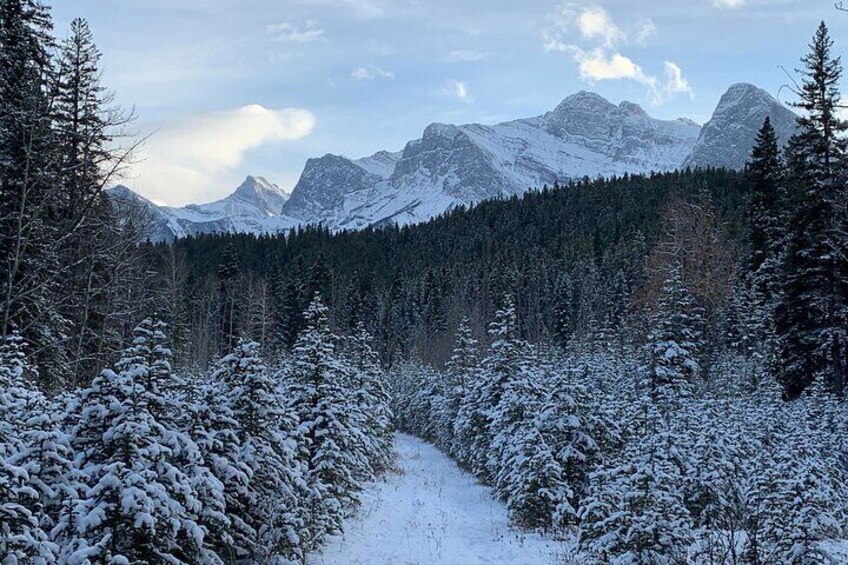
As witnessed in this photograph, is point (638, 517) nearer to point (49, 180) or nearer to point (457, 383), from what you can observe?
point (49, 180)

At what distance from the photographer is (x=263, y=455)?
8836 mm

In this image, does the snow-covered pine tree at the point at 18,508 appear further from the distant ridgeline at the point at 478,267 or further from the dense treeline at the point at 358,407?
the distant ridgeline at the point at 478,267

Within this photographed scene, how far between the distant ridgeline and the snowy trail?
15.0 meters

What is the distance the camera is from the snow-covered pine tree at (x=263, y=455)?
28.9 ft

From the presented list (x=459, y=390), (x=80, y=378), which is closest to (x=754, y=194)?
(x=459, y=390)

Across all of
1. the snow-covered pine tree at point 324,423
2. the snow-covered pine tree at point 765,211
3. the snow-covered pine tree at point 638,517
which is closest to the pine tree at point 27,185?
the snow-covered pine tree at point 324,423

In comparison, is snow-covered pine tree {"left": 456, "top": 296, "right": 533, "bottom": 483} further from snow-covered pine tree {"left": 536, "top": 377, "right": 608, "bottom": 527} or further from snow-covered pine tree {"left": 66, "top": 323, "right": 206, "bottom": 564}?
snow-covered pine tree {"left": 66, "top": 323, "right": 206, "bottom": 564}

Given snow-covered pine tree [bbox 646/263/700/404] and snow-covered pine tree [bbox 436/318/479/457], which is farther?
snow-covered pine tree [bbox 436/318/479/457]

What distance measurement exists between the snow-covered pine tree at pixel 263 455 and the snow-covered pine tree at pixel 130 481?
6.13 feet

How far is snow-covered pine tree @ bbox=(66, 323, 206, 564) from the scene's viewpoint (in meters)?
6.03

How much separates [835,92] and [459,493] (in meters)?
21.5

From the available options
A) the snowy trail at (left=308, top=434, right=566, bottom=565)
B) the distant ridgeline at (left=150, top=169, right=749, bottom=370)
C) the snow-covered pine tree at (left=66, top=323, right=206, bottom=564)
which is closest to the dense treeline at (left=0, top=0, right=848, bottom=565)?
the snow-covered pine tree at (left=66, top=323, right=206, bottom=564)

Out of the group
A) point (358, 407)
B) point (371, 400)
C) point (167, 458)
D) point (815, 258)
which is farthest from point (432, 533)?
point (815, 258)

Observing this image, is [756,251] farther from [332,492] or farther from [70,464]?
[70,464]
